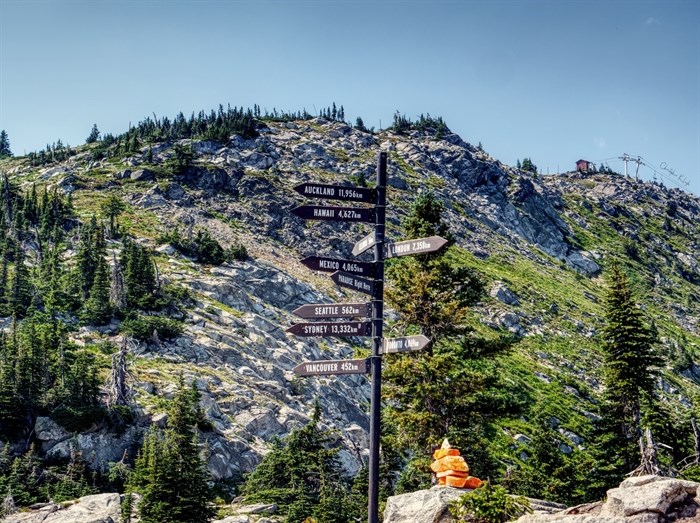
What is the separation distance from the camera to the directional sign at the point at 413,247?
11361mm

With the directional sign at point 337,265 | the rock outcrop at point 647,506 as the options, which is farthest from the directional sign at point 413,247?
the rock outcrop at point 647,506

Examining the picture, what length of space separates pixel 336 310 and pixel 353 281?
0.69 m

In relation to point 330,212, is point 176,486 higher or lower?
lower

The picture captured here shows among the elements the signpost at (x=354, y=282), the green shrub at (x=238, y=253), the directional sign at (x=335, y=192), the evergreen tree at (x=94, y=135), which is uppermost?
the evergreen tree at (x=94, y=135)

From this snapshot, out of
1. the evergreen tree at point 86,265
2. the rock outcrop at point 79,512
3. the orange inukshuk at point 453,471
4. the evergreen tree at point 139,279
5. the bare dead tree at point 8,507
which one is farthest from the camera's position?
the evergreen tree at point 86,265

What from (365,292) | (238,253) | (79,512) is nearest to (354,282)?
(365,292)

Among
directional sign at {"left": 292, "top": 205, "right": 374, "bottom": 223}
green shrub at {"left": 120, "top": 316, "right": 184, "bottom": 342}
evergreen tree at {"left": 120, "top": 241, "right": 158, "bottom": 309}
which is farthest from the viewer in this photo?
evergreen tree at {"left": 120, "top": 241, "right": 158, "bottom": 309}

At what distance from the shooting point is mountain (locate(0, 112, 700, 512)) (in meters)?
51.1

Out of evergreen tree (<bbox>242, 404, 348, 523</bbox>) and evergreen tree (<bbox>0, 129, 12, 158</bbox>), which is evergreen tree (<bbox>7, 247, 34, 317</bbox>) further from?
evergreen tree (<bbox>0, 129, 12, 158</bbox>)

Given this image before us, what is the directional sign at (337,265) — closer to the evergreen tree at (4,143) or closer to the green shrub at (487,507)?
the green shrub at (487,507)

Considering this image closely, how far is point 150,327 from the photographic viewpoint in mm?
55969

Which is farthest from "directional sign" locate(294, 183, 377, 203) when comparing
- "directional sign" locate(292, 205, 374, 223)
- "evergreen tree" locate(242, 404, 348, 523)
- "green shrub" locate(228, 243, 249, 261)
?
"green shrub" locate(228, 243, 249, 261)

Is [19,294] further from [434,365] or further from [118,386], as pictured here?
[434,365]

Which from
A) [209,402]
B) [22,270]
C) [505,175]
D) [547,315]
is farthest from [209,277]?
[505,175]
